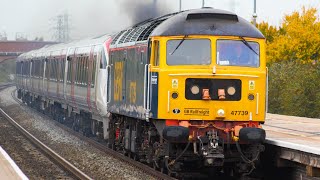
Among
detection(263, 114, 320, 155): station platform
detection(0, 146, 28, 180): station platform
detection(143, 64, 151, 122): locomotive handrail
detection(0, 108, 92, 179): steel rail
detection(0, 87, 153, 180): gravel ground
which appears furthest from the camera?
detection(0, 87, 153, 180): gravel ground

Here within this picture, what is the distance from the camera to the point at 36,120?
3456 centimetres

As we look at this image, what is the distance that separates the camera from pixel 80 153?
69.0 ft

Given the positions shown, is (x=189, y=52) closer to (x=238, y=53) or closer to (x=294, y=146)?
(x=238, y=53)

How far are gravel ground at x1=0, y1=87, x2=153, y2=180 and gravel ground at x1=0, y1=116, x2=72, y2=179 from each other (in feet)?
1.97

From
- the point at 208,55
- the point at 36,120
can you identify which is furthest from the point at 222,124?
the point at 36,120

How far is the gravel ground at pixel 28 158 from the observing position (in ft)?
55.4

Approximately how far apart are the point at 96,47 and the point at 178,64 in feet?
28.7

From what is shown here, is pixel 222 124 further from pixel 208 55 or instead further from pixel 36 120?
pixel 36 120

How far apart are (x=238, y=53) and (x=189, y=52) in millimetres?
983

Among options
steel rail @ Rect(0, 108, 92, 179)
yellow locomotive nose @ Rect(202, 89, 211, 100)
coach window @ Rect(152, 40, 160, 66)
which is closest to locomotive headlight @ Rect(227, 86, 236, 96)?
yellow locomotive nose @ Rect(202, 89, 211, 100)

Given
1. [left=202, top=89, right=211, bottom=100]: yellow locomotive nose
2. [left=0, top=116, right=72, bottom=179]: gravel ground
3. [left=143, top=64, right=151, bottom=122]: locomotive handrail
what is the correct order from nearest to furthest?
[left=202, top=89, right=211, bottom=100]: yellow locomotive nose
[left=143, top=64, right=151, bottom=122]: locomotive handrail
[left=0, top=116, right=72, bottom=179]: gravel ground

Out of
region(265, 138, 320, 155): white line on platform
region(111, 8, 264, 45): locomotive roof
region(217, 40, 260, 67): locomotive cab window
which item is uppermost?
region(111, 8, 264, 45): locomotive roof

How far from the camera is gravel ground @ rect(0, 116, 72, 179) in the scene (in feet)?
55.4

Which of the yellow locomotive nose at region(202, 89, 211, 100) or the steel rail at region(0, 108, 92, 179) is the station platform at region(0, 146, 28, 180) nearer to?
the steel rail at region(0, 108, 92, 179)
